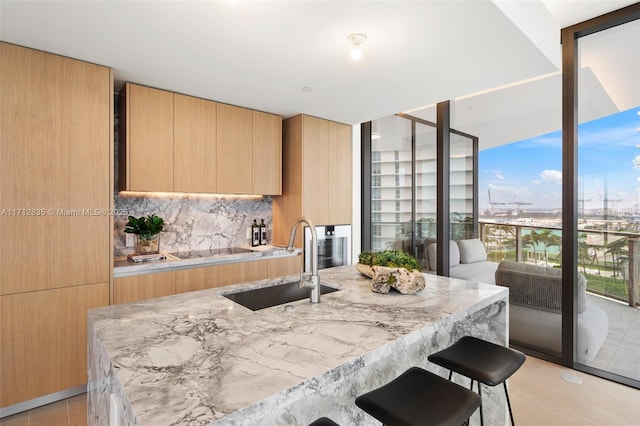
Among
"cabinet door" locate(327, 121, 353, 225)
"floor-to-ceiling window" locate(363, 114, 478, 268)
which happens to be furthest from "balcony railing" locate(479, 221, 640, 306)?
"cabinet door" locate(327, 121, 353, 225)

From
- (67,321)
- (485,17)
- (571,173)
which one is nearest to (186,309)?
(67,321)

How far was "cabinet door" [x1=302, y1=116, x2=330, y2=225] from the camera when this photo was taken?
151 inches

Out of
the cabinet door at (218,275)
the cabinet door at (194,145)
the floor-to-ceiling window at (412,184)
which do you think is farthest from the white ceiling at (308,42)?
the cabinet door at (218,275)

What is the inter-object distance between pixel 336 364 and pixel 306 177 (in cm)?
292

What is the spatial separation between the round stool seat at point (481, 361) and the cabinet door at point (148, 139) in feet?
8.46

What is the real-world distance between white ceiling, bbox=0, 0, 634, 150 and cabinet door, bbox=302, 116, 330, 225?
729 millimetres

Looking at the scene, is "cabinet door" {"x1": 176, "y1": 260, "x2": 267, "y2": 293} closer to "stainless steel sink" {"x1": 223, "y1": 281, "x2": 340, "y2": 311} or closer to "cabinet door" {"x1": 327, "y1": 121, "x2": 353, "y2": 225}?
"cabinet door" {"x1": 327, "y1": 121, "x2": 353, "y2": 225}

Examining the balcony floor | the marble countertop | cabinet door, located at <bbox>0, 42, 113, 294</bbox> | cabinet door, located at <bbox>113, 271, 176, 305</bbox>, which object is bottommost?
the balcony floor

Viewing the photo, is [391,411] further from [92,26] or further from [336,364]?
[92,26]

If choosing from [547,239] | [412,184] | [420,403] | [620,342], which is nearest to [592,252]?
[547,239]

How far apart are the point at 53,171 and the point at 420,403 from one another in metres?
2.63

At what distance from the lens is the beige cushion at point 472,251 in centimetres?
344

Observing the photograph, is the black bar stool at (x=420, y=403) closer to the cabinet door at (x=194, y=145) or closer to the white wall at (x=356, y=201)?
the cabinet door at (x=194, y=145)

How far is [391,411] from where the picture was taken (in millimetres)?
1194
